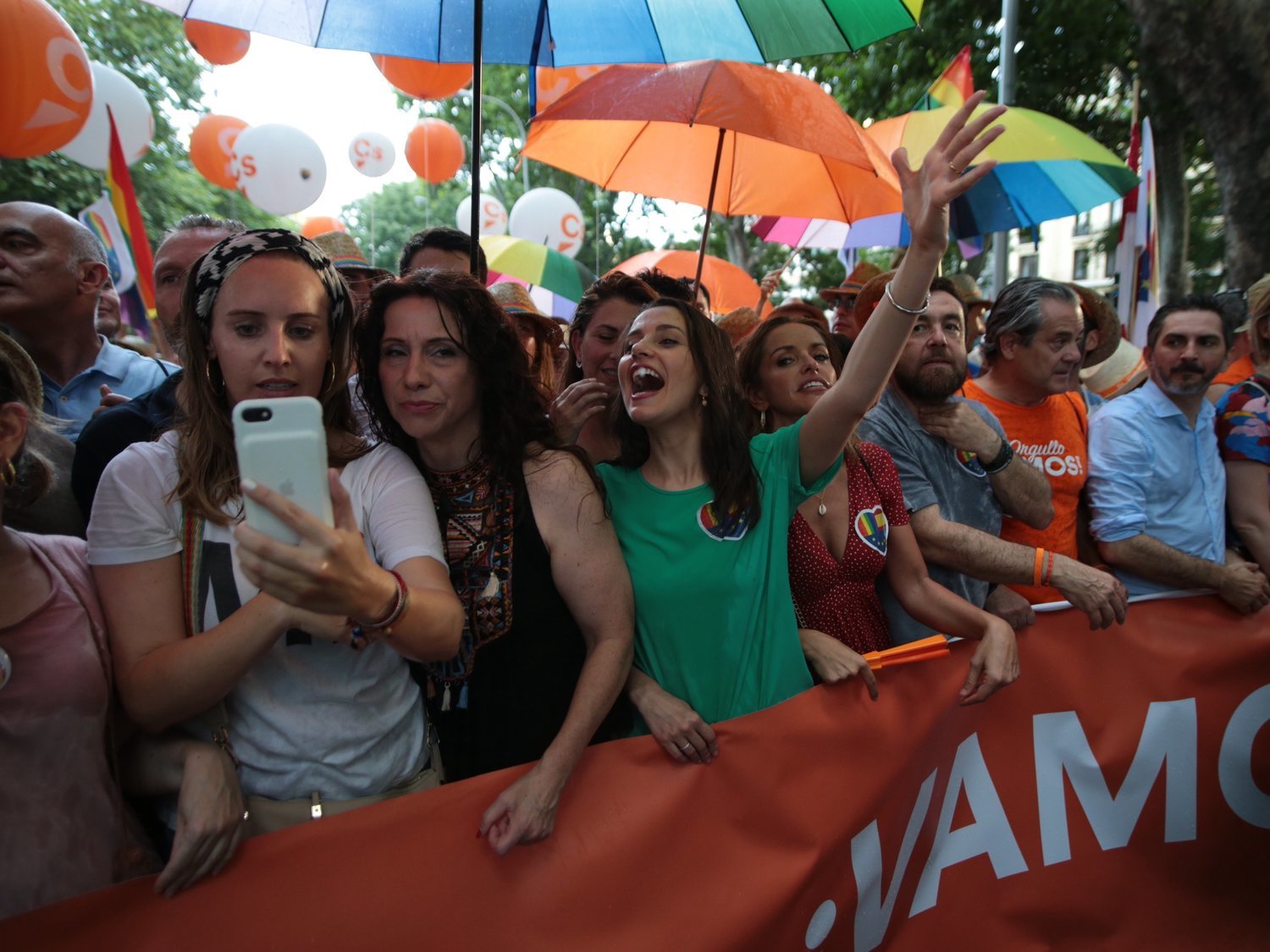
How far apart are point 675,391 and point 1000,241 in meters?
7.67

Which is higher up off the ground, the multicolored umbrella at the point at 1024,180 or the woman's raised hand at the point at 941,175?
the multicolored umbrella at the point at 1024,180

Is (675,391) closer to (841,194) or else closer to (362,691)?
(362,691)

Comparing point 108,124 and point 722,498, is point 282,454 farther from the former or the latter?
point 108,124

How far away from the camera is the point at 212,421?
1.64 metres

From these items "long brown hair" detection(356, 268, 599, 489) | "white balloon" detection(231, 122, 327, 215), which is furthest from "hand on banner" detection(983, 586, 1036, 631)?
"white balloon" detection(231, 122, 327, 215)

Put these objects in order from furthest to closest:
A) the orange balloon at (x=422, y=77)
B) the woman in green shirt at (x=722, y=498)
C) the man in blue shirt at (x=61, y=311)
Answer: the orange balloon at (x=422, y=77) < the man in blue shirt at (x=61, y=311) < the woman in green shirt at (x=722, y=498)

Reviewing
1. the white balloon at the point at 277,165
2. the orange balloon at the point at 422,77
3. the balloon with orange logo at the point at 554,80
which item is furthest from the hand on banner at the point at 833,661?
the white balloon at the point at 277,165

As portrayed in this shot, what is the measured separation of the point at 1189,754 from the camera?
8.68ft

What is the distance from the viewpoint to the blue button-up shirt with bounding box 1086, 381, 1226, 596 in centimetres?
312

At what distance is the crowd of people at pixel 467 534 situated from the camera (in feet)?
4.82

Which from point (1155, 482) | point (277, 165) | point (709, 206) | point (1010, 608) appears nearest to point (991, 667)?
point (1010, 608)

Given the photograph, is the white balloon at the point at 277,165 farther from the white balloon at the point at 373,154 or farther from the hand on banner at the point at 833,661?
the hand on banner at the point at 833,661

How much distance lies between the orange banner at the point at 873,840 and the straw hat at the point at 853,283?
391 centimetres

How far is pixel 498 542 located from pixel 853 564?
41.5 inches
